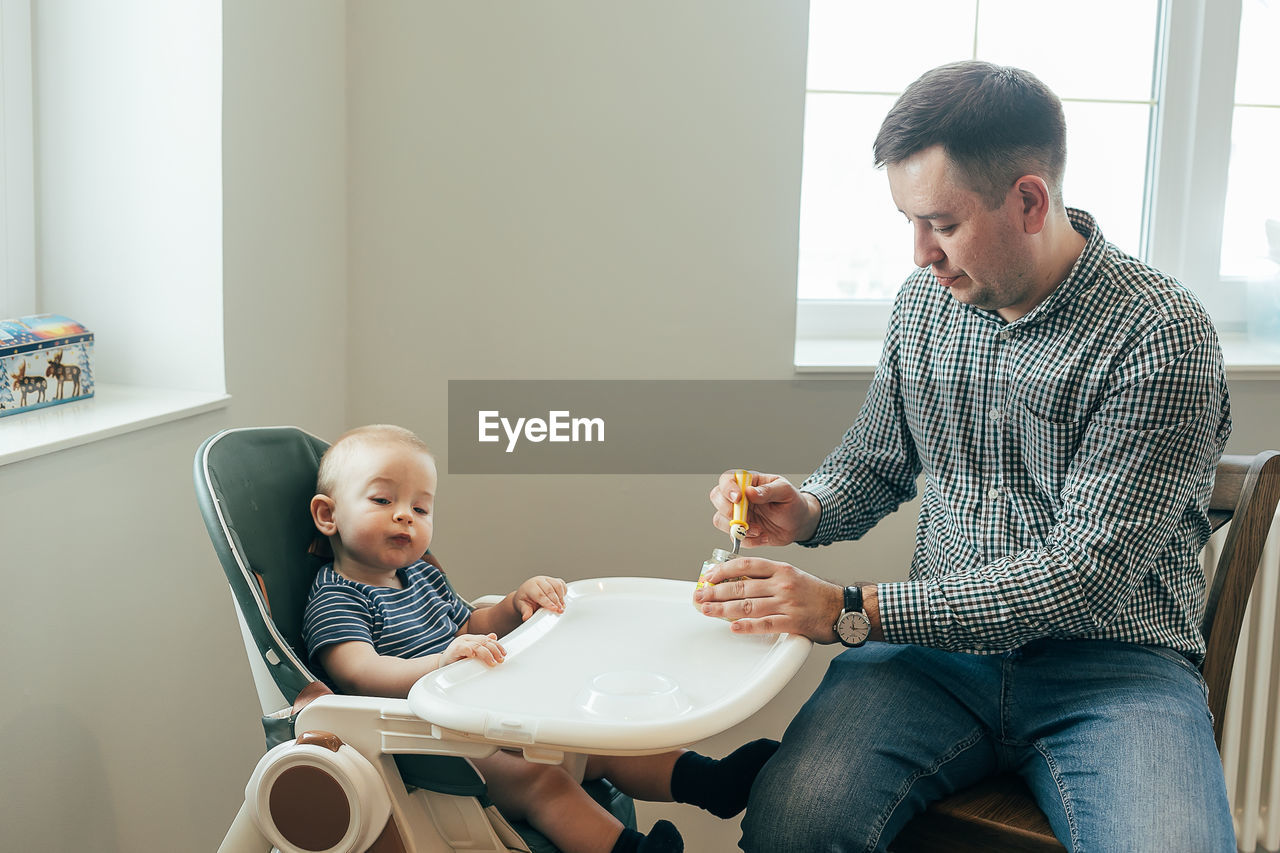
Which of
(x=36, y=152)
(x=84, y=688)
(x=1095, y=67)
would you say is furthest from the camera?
(x=1095, y=67)

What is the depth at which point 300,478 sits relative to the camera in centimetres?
136

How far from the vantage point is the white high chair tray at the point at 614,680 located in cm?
93

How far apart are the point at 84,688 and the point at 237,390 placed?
1.61 ft

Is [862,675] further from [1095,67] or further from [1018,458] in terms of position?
[1095,67]

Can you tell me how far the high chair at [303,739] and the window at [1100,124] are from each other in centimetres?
122

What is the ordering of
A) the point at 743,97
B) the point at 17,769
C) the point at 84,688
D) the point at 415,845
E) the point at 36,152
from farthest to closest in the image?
the point at 743,97 < the point at 36,152 < the point at 84,688 < the point at 17,769 < the point at 415,845

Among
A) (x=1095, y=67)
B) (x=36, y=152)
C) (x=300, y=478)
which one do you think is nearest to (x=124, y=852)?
(x=300, y=478)

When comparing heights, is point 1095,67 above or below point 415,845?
above

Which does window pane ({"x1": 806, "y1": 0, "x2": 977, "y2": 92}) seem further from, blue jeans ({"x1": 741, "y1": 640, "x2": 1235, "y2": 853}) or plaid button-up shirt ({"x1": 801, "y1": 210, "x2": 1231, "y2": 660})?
blue jeans ({"x1": 741, "y1": 640, "x2": 1235, "y2": 853})

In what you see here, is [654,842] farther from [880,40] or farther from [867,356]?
[880,40]

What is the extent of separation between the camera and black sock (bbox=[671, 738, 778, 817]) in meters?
1.33

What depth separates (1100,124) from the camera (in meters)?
2.16

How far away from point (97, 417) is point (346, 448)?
34 cm

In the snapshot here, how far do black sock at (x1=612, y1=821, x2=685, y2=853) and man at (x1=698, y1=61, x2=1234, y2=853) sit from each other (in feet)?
0.29
